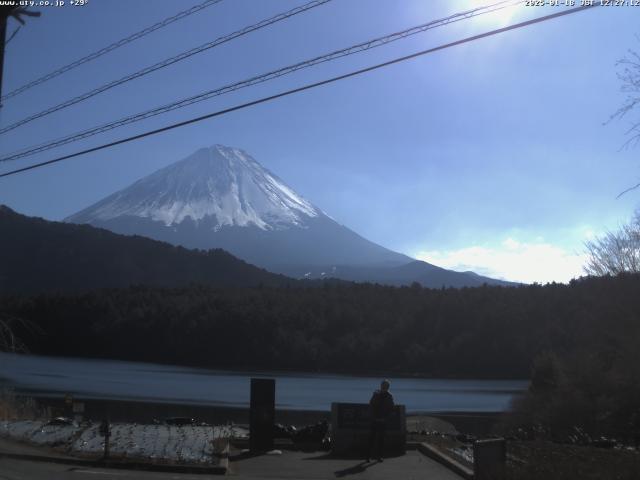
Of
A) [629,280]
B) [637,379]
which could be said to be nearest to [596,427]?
[637,379]

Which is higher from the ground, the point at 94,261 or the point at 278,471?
the point at 94,261

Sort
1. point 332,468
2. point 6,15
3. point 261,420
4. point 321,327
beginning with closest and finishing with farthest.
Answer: point 6,15, point 332,468, point 261,420, point 321,327

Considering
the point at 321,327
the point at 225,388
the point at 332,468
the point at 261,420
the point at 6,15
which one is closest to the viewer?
the point at 6,15

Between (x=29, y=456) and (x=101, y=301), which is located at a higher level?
(x=101, y=301)

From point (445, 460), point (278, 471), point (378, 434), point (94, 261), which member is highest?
point (94, 261)

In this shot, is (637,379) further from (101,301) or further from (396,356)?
(101,301)

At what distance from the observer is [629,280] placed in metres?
38.2

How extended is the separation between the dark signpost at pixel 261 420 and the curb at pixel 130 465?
1.17 m

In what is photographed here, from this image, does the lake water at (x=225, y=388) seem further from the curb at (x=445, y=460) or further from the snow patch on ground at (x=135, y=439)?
the curb at (x=445, y=460)

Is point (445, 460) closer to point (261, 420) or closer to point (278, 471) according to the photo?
point (278, 471)

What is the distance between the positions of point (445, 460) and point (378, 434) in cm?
123

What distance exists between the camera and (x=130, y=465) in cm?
1343

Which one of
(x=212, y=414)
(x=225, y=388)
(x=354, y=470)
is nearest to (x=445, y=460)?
(x=354, y=470)

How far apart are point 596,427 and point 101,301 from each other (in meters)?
84.2
